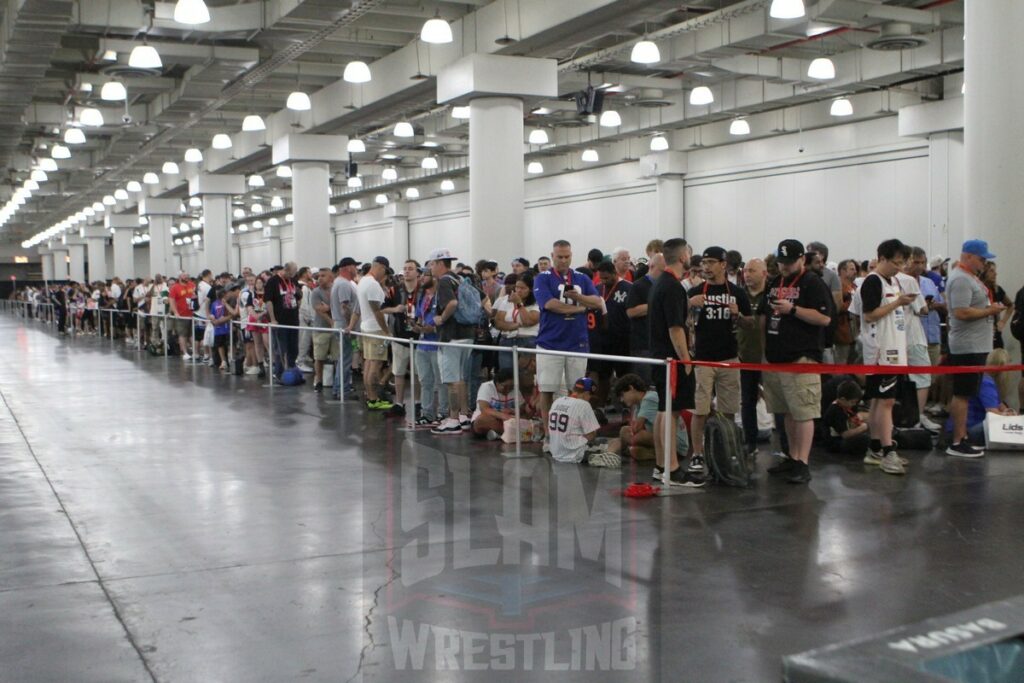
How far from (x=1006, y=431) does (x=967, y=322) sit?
43.8 inches

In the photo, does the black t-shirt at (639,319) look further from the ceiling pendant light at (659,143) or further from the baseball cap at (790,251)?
the ceiling pendant light at (659,143)

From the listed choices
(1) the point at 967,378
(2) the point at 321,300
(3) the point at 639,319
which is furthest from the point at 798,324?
(2) the point at 321,300

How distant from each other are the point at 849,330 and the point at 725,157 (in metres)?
16.9

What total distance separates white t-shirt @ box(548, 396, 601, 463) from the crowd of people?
0.01 m

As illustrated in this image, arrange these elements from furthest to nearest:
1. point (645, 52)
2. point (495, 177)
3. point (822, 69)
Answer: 1. point (822, 69)
2. point (495, 177)
3. point (645, 52)

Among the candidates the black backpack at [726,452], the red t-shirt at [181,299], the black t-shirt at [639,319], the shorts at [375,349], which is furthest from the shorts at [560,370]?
the red t-shirt at [181,299]

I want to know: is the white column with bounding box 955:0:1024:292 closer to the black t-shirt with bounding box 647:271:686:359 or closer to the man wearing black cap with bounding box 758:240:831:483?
the man wearing black cap with bounding box 758:240:831:483

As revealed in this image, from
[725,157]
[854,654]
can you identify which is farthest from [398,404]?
[725,157]

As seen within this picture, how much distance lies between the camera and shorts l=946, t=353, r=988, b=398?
908 cm

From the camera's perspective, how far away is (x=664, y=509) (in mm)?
7148

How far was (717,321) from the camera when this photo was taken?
816 cm

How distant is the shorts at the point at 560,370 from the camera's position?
31.5ft

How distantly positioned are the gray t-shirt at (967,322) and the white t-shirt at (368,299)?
21.8 ft

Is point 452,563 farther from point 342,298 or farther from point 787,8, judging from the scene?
point 787,8
